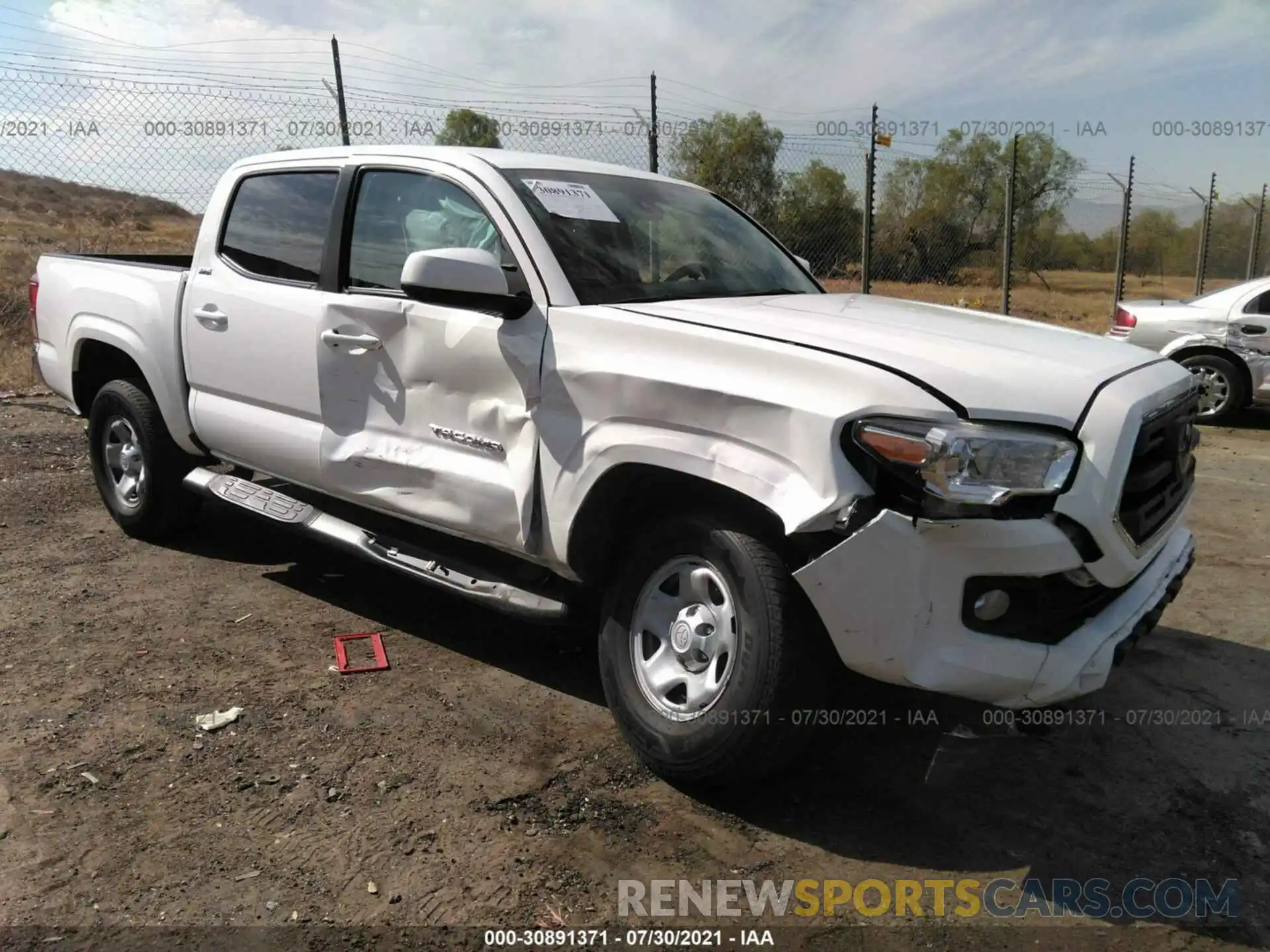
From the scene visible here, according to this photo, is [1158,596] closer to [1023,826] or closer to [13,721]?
[1023,826]

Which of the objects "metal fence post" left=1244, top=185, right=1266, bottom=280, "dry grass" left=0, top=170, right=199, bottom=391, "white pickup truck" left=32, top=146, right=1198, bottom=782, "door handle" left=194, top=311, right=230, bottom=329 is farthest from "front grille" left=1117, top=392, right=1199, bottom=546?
"metal fence post" left=1244, top=185, right=1266, bottom=280

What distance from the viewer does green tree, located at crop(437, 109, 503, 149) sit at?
968 centimetres

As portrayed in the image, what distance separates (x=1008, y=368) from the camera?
8.55ft

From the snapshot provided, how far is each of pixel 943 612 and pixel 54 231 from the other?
58.3 ft

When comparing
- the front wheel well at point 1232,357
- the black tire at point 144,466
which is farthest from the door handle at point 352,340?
the front wheel well at point 1232,357

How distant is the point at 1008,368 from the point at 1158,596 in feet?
2.92

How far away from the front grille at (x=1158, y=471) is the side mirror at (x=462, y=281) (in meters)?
1.86

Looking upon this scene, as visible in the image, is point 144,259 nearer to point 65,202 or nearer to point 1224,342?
point 1224,342

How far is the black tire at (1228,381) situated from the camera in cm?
895

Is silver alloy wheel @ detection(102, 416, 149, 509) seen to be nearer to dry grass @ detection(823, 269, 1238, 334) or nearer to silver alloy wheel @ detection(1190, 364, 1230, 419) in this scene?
silver alloy wheel @ detection(1190, 364, 1230, 419)

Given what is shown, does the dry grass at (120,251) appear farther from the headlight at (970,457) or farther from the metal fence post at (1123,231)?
the headlight at (970,457)

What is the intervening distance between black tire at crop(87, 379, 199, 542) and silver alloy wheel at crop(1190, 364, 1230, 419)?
333 inches

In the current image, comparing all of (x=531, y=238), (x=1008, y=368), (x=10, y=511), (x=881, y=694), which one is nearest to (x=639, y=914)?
A: (x=881, y=694)

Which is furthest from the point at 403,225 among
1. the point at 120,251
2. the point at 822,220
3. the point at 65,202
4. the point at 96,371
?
the point at 65,202
